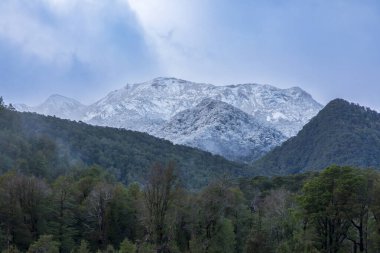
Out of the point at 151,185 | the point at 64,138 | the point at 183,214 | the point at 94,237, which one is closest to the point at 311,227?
the point at 151,185

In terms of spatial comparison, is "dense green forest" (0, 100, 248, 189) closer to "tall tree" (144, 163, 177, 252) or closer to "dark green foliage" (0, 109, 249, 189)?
"dark green foliage" (0, 109, 249, 189)

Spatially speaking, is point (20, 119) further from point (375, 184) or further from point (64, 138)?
point (375, 184)

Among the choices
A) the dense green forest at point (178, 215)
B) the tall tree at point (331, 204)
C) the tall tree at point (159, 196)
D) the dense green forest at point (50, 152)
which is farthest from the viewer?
the dense green forest at point (50, 152)

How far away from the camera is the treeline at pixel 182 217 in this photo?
169ft

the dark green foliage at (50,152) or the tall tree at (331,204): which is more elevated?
the dark green foliage at (50,152)

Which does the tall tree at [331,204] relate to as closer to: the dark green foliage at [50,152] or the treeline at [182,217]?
the treeline at [182,217]

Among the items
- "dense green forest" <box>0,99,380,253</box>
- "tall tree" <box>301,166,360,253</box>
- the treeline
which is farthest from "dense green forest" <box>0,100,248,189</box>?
"tall tree" <box>301,166,360,253</box>

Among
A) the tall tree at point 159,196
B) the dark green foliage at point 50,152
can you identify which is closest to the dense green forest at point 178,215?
the tall tree at point 159,196

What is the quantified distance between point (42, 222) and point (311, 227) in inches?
1470

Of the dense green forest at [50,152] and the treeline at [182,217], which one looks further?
the dense green forest at [50,152]

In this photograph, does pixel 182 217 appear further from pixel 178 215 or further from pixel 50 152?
pixel 50 152

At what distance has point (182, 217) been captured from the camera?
7619cm

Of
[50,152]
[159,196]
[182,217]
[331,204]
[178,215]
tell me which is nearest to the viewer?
[159,196]

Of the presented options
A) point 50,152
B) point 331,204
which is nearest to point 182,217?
point 331,204
